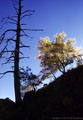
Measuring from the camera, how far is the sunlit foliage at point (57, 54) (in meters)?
29.0

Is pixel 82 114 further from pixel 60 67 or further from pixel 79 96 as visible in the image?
pixel 60 67

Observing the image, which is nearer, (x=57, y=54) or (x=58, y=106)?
(x=58, y=106)

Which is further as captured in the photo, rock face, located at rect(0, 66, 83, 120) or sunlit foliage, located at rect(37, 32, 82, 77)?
sunlit foliage, located at rect(37, 32, 82, 77)

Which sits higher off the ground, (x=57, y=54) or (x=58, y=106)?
(x=57, y=54)

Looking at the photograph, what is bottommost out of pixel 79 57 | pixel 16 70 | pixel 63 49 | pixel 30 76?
pixel 16 70

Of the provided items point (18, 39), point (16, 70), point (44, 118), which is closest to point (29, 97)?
Result: point (16, 70)

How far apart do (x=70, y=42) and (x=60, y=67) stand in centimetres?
642

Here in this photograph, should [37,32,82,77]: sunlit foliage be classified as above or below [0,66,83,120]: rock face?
above

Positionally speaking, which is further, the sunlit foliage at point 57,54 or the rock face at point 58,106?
the sunlit foliage at point 57,54

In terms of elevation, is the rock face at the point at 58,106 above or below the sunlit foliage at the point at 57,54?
below

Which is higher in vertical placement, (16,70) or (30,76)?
(30,76)

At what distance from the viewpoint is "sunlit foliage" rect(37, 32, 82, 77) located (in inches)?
1142

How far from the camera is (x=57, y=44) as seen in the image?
29.6 meters

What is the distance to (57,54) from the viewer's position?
29.1 m
